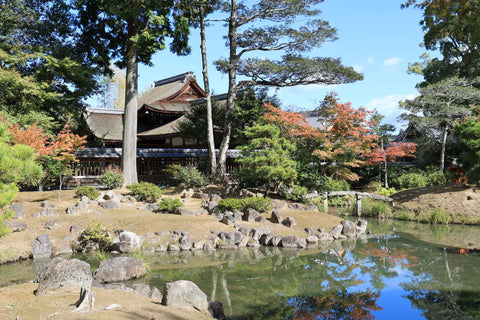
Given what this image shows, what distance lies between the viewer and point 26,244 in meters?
9.30

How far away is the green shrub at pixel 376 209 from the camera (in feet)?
52.4

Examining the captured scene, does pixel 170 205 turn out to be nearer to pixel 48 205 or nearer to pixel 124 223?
pixel 124 223

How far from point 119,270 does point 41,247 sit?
3.35 meters

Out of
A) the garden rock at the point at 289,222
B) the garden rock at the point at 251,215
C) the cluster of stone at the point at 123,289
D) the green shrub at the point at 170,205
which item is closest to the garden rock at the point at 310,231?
the garden rock at the point at 289,222

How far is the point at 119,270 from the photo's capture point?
7.16m

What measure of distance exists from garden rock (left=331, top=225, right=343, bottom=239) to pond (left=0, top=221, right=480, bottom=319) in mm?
576

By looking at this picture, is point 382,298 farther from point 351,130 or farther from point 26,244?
point 351,130

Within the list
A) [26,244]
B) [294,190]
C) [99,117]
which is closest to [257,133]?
[294,190]

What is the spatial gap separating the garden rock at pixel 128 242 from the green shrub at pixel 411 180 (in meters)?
16.1

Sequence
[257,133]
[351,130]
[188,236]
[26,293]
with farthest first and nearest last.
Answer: [351,130] < [257,133] < [188,236] < [26,293]

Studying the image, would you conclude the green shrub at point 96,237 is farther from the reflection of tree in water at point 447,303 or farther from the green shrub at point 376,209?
the green shrub at point 376,209

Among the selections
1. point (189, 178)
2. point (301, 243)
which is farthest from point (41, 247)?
point (189, 178)

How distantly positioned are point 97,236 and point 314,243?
6.15m

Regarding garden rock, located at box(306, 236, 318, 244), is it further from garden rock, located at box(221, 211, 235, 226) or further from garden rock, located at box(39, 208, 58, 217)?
garden rock, located at box(39, 208, 58, 217)
